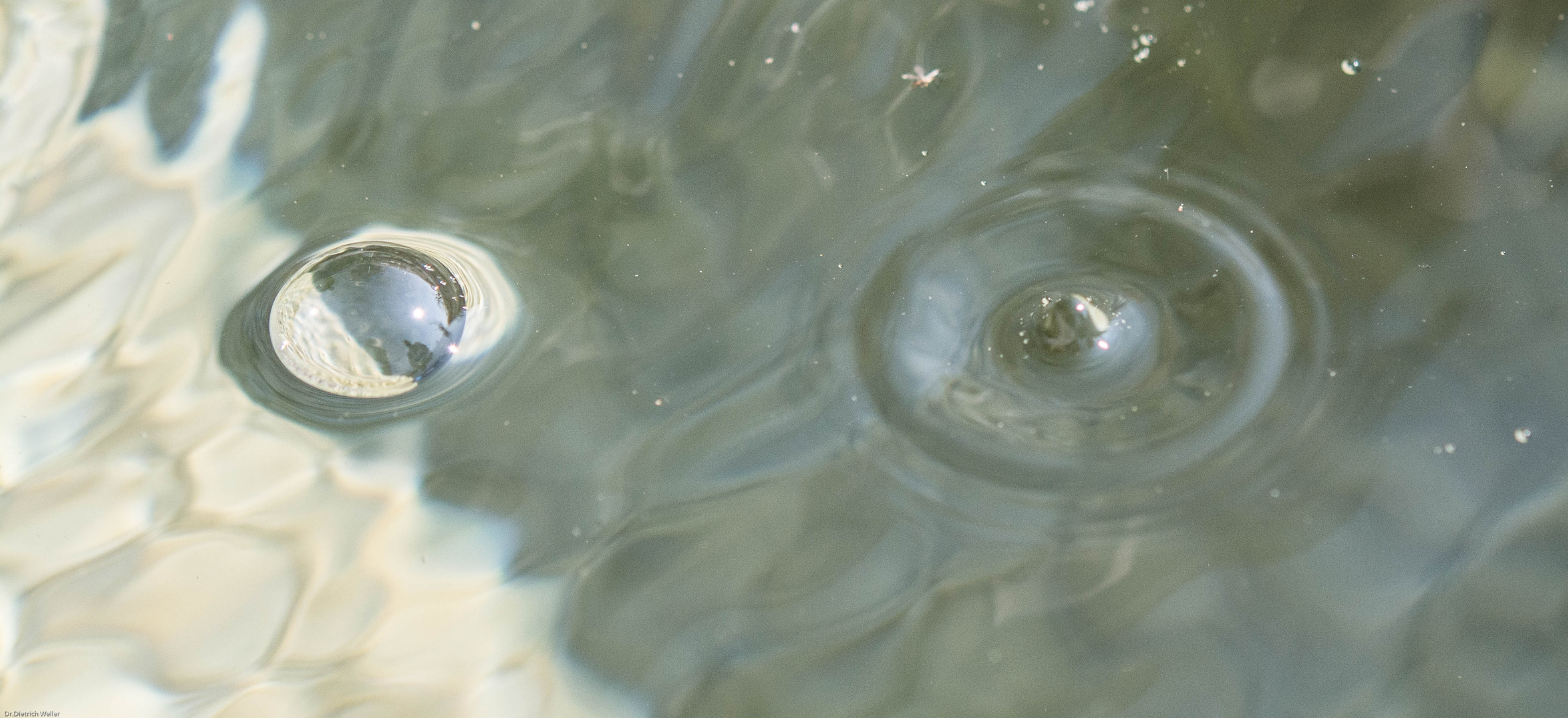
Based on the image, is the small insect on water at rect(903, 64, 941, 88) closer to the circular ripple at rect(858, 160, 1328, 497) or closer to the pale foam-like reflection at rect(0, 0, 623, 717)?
the circular ripple at rect(858, 160, 1328, 497)

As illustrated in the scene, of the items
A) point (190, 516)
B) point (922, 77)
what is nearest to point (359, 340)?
point (190, 516)

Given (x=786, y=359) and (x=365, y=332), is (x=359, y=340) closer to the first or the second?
(x=365, y=332)

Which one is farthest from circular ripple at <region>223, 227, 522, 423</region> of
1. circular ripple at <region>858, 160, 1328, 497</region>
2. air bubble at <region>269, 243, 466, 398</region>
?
circular ripple at <region>858, 160, 1328, 497</region>

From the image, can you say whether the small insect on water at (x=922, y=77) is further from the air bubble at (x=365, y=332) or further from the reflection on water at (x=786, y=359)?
the air bubble at (x=365, y=332)

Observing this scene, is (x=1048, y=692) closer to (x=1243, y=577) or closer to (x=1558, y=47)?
(x=1243, y=577)

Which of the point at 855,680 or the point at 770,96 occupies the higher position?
the point at 770,96

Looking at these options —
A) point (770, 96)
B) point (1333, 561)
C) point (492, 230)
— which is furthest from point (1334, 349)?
point (492, 230)
